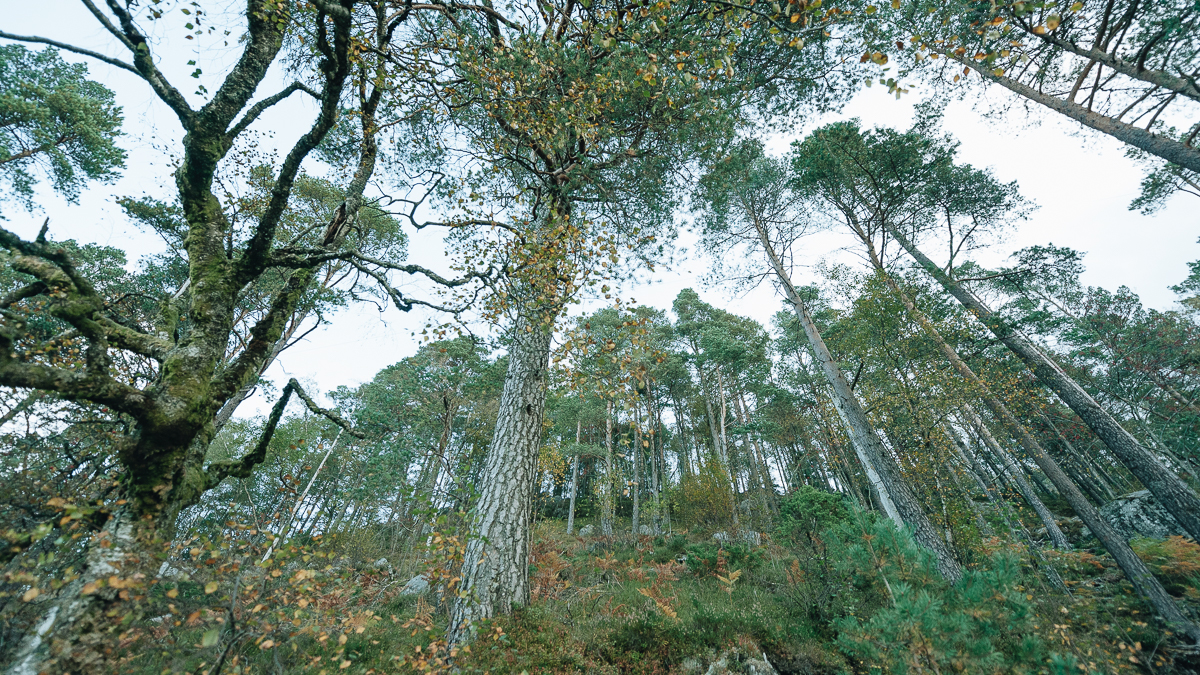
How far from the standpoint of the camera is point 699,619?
5.29m

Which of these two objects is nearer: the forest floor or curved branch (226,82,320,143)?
the forest floor

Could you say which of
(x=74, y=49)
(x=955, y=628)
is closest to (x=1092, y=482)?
(x=955, y=628)

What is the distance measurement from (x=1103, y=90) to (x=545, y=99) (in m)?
9.99

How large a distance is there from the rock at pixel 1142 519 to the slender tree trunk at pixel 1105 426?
483cm

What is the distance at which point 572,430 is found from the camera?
2161cm

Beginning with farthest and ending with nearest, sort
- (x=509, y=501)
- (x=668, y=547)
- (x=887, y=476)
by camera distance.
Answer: (x=668, y=547) < (x=887, y=476) < (x=509, y=501)

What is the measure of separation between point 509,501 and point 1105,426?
11.4 metres

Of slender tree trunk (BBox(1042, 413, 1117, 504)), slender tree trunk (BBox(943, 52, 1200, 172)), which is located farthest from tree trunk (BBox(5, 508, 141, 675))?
slender tree trunk (BBox(1042, 413, 1117, 504))

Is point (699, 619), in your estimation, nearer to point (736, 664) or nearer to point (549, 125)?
point (736, 664)

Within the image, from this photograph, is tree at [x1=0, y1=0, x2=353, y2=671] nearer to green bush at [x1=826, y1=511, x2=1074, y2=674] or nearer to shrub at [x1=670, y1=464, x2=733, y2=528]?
green bush at [x1=826, y1=511, x2=1074, y2=674]

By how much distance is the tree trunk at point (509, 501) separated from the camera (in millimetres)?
3801

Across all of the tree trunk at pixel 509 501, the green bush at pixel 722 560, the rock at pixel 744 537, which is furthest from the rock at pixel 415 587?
the rock at pixel 744 537

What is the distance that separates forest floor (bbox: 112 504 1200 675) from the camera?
2.40 metres

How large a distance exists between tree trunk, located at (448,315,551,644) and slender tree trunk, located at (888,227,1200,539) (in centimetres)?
1061
